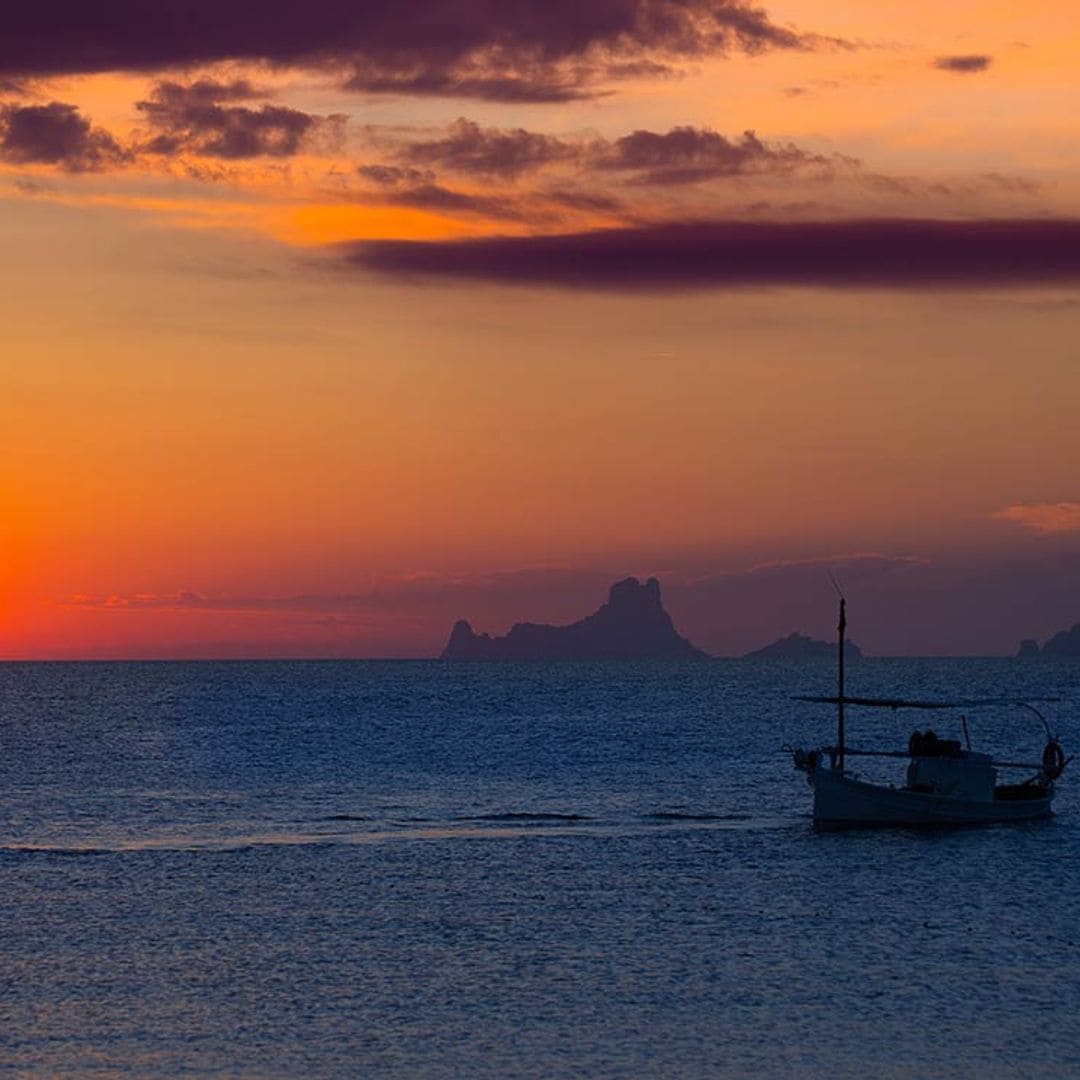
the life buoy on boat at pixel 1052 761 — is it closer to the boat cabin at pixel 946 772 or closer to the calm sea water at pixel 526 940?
the calm sea water at pixel 526 940

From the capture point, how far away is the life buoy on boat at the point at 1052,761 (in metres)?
112

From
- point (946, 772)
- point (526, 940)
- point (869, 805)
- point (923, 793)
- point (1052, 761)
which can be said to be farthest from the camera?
point (1052, 761)

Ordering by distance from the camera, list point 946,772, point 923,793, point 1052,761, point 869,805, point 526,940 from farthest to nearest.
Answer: point 1052,761
point 946,772
point 923,793
point 869,805
point 526,940

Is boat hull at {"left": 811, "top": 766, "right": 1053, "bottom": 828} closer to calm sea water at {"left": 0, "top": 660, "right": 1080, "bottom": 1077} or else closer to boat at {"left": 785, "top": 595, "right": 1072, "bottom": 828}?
boat at {"left": 785, "top": 595, "right": 1072, "bottom": 828}

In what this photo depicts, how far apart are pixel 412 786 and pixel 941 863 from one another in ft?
176

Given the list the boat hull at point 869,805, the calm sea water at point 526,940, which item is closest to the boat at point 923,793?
the boat hull at point 869,805

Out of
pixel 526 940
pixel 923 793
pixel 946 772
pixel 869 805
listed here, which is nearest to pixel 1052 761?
pixel 946 772

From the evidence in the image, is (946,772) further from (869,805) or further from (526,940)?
(526,940)

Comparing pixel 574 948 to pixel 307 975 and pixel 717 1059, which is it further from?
pixel 717 1059

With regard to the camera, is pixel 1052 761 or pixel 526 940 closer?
pixel 526 940

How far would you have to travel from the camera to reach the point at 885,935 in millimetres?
71562

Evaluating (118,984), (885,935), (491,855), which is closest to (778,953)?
(885,935)

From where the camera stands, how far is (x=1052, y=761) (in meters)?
114

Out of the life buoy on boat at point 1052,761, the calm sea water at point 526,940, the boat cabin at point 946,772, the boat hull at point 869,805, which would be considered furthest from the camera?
the life buoy on boat at point 1052,761
